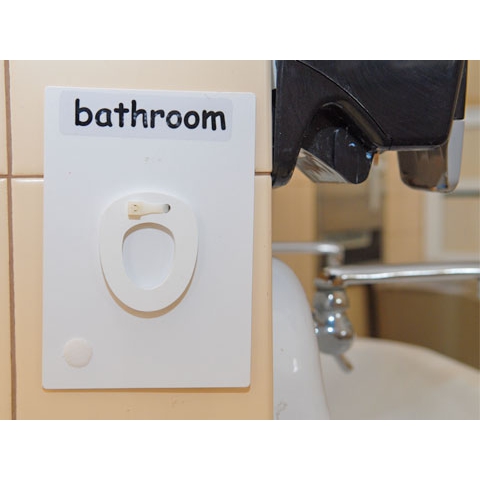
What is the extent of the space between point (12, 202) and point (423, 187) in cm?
36

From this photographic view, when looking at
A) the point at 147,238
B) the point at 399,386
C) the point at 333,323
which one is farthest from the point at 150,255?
the point at 399,386

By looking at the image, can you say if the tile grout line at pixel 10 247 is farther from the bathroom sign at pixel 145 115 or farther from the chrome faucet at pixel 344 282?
the chrome faucet at pixel 344 282

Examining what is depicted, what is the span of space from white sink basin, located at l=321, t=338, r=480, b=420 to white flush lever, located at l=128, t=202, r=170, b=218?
0.69 m

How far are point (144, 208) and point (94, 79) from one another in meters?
0.10

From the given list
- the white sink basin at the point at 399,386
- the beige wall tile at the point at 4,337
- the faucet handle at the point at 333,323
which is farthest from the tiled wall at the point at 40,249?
the white sink basin at the point at 399,386

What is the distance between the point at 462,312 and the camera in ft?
4.54

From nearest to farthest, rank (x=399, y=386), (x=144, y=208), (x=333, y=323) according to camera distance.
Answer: (x=144, y=208) → (x=333, y=323) → (x=399, y=386)

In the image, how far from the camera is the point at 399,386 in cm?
99

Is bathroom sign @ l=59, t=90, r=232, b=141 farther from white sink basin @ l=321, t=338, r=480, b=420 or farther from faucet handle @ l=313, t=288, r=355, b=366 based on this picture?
white sink basin @ l=321, t=338, r=480, b=420

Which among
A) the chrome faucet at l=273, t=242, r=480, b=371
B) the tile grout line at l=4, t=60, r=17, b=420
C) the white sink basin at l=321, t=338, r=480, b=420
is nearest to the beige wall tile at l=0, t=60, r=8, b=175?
the tile grout line at l=4, t=60, r=17, b=420

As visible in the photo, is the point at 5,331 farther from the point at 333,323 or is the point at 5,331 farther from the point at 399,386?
the point at 399,386

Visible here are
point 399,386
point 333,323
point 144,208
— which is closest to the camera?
point 144,208

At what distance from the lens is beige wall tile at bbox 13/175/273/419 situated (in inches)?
14.6
